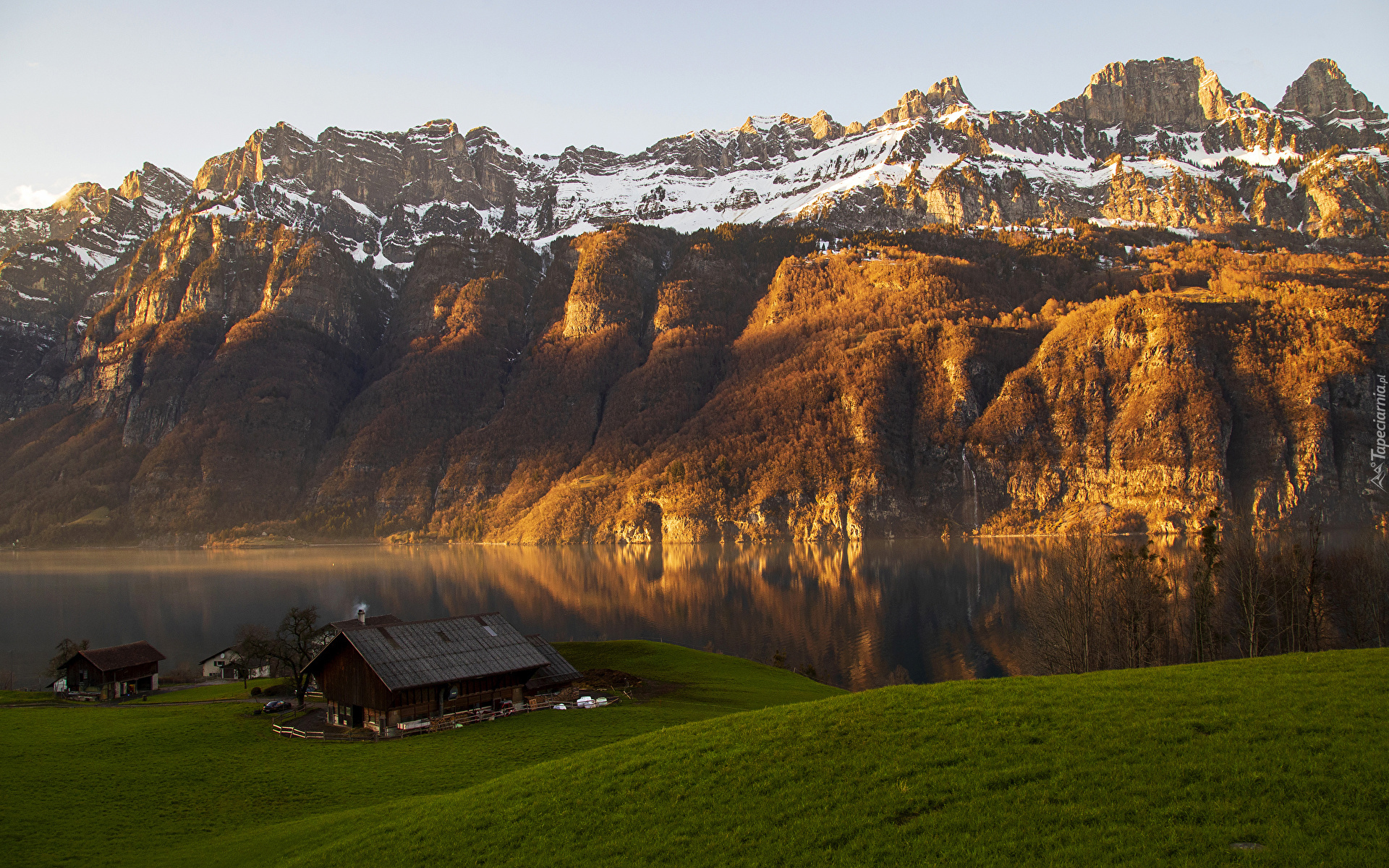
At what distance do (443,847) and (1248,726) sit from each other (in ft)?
52.4

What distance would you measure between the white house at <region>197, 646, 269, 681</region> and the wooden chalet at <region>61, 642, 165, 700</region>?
25.5 ft

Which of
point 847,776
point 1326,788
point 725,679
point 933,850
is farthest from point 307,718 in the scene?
point 1326,788

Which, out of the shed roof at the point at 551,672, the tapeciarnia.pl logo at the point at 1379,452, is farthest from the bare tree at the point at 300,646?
the tapeciarnia.pl logo at the point at 1379,452

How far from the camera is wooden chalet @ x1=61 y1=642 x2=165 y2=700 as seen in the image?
58219 millimetres

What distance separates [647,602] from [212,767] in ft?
259

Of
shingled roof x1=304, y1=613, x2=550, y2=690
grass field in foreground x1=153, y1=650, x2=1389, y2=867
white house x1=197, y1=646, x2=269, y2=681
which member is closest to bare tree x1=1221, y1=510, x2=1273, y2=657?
grass field in foreground x1=153, y1=650, x2=1389, y2=867

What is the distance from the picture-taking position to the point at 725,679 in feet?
179

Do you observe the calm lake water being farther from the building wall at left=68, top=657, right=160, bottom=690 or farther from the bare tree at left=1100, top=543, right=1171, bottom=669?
the building wall at left=68, top=657, right=160, bottom=690

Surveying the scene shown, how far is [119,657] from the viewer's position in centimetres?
5988

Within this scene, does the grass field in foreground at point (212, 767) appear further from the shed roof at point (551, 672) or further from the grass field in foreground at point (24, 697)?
the grass field in foreground at point (24, 697)

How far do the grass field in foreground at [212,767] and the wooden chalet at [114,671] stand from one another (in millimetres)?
11177

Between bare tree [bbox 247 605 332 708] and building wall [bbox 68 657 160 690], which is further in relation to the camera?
building wall [bbox 68 657 160 690]

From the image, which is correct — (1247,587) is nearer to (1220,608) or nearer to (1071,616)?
(1220,608)

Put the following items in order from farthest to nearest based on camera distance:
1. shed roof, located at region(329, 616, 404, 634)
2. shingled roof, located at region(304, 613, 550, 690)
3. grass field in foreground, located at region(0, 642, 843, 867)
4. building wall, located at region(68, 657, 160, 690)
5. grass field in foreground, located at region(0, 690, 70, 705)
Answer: building wall, located at region(68, 657, 160, 690), grass field in foreground, located at region(0, 690, 70, 705), shed roof, located at region(329, 616, 404, 634), shingled roof, located at region(304, 613, 550, 690), grass field in foreground, located at region(0, 642, 843, 867)
